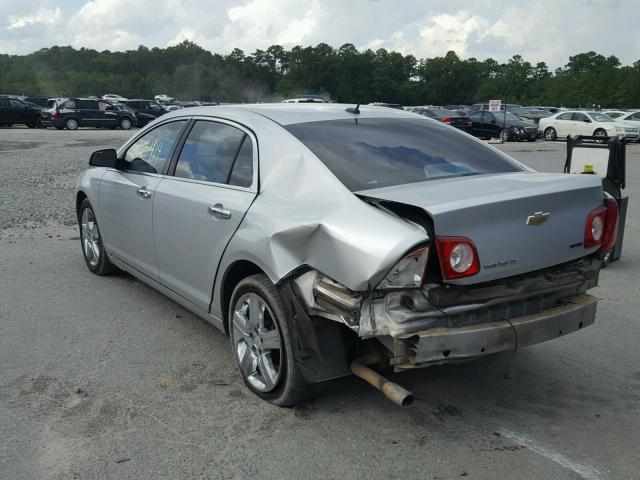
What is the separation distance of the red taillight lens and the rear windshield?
2.13 feet

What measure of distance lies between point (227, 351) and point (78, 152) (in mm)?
17525

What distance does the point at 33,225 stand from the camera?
29.6 feet

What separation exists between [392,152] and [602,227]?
126 centimetres

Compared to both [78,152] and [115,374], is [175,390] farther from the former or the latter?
[78,152]

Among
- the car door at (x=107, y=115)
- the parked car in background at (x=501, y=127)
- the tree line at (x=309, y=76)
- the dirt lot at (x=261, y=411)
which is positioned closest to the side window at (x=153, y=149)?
the dirt lot at (x=261, y=411)

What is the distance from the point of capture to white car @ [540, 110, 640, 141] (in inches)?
1183

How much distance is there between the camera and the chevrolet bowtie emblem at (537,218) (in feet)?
10.8

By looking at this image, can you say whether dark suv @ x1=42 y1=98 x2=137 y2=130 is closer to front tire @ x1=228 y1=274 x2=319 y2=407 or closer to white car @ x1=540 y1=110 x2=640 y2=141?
white car @ x1=540 y1=110 x2=640 y2=141

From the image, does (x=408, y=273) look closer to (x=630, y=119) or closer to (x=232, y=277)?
(x=232, y=277)

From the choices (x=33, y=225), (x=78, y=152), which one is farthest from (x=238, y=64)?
(x=33, y=225)

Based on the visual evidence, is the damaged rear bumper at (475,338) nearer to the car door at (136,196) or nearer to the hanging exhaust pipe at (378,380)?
the hanging exhaust pipe at (378,380)

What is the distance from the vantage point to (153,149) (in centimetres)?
521

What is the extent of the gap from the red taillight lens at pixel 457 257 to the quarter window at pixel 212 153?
145 cm

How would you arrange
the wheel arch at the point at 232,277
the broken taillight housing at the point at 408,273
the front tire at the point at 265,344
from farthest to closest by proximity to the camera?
the wheel arch at the point at 232,277
the front tire at the point at 265,344
the broken taillight housing at the point at 408,273
